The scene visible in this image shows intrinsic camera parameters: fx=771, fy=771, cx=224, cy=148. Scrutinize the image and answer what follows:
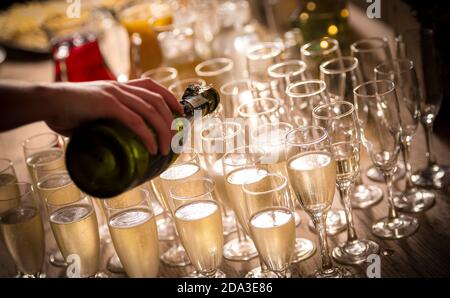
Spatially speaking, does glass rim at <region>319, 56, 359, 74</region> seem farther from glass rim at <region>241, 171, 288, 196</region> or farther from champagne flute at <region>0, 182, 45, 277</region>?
champagne flute at <region>0, 182, 45, 277</region>

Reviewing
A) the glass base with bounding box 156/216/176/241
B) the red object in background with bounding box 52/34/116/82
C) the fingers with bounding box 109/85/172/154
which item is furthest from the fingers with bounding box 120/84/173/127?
the red object in background with bounding box 52/34/116/82

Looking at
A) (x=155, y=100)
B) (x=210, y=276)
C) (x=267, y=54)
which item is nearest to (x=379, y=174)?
(x=267, y=54)

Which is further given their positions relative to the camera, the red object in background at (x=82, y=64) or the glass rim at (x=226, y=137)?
the red object in background at (x=82, y=64)

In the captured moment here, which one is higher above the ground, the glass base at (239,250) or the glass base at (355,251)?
the glass base at (355,251)

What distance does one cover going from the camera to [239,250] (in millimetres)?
1616

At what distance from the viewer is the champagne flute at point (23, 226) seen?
5.22 ft

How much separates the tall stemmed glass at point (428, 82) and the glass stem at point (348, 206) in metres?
0.24

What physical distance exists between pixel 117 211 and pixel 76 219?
91mm

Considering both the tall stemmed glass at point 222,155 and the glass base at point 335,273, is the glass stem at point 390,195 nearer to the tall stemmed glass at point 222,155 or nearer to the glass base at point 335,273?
the glass base at point 335,273

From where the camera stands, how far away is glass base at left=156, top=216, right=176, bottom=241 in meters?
1.78

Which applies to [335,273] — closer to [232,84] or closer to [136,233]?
[136,233]

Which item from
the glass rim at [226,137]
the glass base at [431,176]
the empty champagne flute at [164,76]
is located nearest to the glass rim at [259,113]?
the glass rim at [226,137]

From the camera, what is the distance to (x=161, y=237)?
178 cm

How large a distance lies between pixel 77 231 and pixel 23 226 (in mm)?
143
